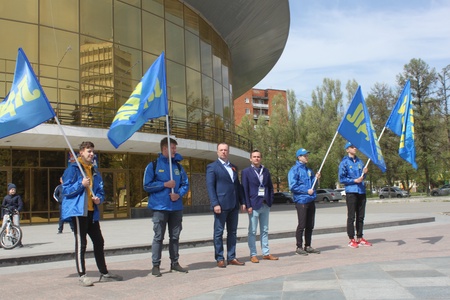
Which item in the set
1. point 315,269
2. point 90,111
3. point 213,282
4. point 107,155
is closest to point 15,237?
point 213,282

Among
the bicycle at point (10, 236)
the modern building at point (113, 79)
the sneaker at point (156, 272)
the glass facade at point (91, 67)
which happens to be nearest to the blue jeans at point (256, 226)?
the sneaker at point (156, 272)

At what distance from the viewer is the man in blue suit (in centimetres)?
784

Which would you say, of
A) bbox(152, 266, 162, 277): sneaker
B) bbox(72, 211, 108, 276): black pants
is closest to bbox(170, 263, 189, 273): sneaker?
bbox(152, 266, 162, 277): sneaker

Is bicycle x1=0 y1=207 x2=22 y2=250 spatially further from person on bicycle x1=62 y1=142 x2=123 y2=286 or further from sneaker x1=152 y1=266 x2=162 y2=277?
sneaker x1=152 y1=266 x2=162 y2=277

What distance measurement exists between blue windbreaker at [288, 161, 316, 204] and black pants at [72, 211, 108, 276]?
3732mm

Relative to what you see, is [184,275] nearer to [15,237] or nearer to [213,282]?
[213,282]

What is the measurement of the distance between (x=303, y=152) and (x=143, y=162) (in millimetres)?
18404

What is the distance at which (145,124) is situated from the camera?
Result: 24125 mm

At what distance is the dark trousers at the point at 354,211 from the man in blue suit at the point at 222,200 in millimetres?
2846

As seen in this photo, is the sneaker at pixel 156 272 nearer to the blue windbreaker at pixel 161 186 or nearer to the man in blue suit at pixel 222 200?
the blue windbreaker at pixel 161 186

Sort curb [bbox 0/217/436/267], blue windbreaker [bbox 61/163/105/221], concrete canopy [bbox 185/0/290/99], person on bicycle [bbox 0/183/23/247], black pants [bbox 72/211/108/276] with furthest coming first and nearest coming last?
concrete canopy [bbox 185/0/290/99] → person on bicycle [bbox 0/183/23/247] → curb [bbox 0/217/436/267] → black pants [bbox 72/211/108/276] → blue windbreaker [bbox 61/163/105/221]

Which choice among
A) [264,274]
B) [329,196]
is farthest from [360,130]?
[329,196]

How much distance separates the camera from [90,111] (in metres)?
22.5

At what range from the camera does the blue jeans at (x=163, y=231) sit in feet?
23.7
